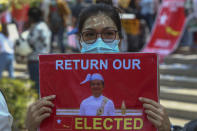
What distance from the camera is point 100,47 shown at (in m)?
1.92

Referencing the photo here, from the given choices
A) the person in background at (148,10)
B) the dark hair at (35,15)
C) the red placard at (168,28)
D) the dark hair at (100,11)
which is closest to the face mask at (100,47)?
the dark hair at (100,11)

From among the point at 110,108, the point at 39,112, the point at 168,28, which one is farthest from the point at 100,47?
the point at 168,28

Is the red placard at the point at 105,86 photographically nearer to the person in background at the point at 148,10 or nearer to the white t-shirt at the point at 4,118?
the white t-shirt at the point at 4,118

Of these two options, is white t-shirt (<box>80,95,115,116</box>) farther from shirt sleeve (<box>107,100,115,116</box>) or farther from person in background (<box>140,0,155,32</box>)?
person in background (<box>140,0,155,32</box>)

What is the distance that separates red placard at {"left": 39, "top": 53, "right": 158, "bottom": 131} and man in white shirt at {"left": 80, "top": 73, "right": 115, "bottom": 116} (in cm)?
1

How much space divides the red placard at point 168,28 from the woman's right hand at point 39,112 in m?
6.90

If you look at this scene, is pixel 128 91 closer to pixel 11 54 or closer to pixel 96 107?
pixel 96 107

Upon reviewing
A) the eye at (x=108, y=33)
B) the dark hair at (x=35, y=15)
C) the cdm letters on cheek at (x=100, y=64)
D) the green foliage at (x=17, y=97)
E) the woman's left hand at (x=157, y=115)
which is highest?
the dark hair at (x=35, y=15)

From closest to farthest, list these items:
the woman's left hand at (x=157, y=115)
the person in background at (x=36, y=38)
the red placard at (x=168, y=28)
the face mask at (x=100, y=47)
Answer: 1. the woman's left hand at (x=157, y=115)
2. the face mask at (x=100, y=47)
3. the person in background at (x=36, y=38)
4. the red placard at (x=168, y=28)

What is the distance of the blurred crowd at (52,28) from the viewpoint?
19.6 ft

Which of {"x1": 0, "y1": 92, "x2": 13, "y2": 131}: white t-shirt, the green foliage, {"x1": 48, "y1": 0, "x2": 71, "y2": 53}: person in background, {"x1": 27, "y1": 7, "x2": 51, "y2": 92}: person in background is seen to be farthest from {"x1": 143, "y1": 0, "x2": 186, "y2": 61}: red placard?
{"x1": 0, "y1": 92, "x2": 13, "y2": 131}: white t-shirt

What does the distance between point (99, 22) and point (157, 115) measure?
2.11 feet

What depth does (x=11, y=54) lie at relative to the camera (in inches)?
296

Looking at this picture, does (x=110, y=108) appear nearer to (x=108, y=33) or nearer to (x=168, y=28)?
(x=108, y=33)
